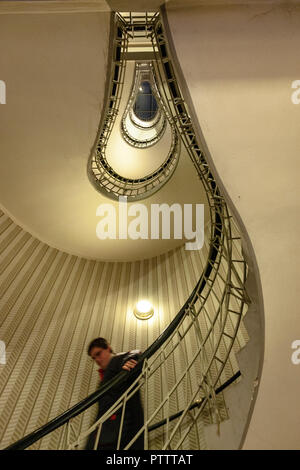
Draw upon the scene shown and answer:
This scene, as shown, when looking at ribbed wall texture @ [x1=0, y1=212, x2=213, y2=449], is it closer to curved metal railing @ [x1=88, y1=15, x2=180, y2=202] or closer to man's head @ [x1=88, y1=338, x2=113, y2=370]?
man's head @ [x1=88, y1=338, x2=113, y2=370]

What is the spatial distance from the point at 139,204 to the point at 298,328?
3712 millimetres

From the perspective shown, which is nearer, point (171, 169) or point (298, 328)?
point (298, 328)

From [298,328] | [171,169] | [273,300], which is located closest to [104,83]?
[171,169]

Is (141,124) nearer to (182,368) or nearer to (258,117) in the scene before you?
(258,117)

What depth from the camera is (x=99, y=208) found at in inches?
201

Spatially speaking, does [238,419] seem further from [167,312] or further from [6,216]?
[6,216]

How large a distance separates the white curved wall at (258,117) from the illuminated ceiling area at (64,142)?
100cm

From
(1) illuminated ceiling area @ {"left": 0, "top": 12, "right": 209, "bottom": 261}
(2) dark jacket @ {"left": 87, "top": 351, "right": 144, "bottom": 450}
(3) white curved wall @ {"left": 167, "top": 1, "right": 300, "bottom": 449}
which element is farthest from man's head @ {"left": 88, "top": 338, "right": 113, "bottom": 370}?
(1) illuminated ceiling area @ {"left": 0, "top": 12, "right": 209, "bottom": 261}

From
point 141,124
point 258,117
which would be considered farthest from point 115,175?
point 141,124

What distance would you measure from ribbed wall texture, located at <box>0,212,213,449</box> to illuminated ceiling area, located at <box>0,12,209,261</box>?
407mm

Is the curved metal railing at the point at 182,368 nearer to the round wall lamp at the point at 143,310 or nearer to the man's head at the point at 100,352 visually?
the man's head at the point at 100,352

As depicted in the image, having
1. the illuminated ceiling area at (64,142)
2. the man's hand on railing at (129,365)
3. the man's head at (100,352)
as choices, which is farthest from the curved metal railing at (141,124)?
the man's hand on railing at (129,365)

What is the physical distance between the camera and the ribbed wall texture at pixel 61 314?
→ 3207 mm
